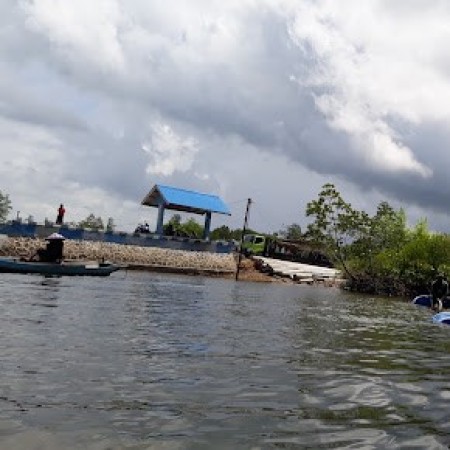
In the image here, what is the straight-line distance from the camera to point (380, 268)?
50844 millimetres

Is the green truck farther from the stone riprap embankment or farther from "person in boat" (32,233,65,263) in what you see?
"person in boat" (32,233,65,263)

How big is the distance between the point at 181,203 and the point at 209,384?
46537mm

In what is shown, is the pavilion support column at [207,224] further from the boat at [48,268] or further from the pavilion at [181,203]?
the boat at [48,268]

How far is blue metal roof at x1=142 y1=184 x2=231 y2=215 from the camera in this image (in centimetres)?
5516

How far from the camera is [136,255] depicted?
5106 centimetres

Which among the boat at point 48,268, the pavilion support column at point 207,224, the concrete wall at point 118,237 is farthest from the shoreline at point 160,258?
the boat at point 48,268

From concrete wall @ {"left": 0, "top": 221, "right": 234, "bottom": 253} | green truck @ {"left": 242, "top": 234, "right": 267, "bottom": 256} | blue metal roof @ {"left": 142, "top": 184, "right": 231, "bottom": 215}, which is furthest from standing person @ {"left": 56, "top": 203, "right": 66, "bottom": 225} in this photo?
green truck @ {"left": 242, "top": 234, "right": 267, "bottom": 256}

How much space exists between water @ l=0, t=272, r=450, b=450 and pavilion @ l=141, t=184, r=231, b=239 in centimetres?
3771

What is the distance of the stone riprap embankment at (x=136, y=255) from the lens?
45.8m

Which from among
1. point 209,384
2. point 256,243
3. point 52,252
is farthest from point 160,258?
point 209,384

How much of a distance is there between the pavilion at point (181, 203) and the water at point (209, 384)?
1485 inches

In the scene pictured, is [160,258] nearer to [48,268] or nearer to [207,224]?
[207,224]

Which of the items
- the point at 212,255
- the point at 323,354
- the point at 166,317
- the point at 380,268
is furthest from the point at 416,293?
the point at 323,354

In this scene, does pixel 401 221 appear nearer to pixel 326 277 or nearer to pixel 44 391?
pixel 326 277
